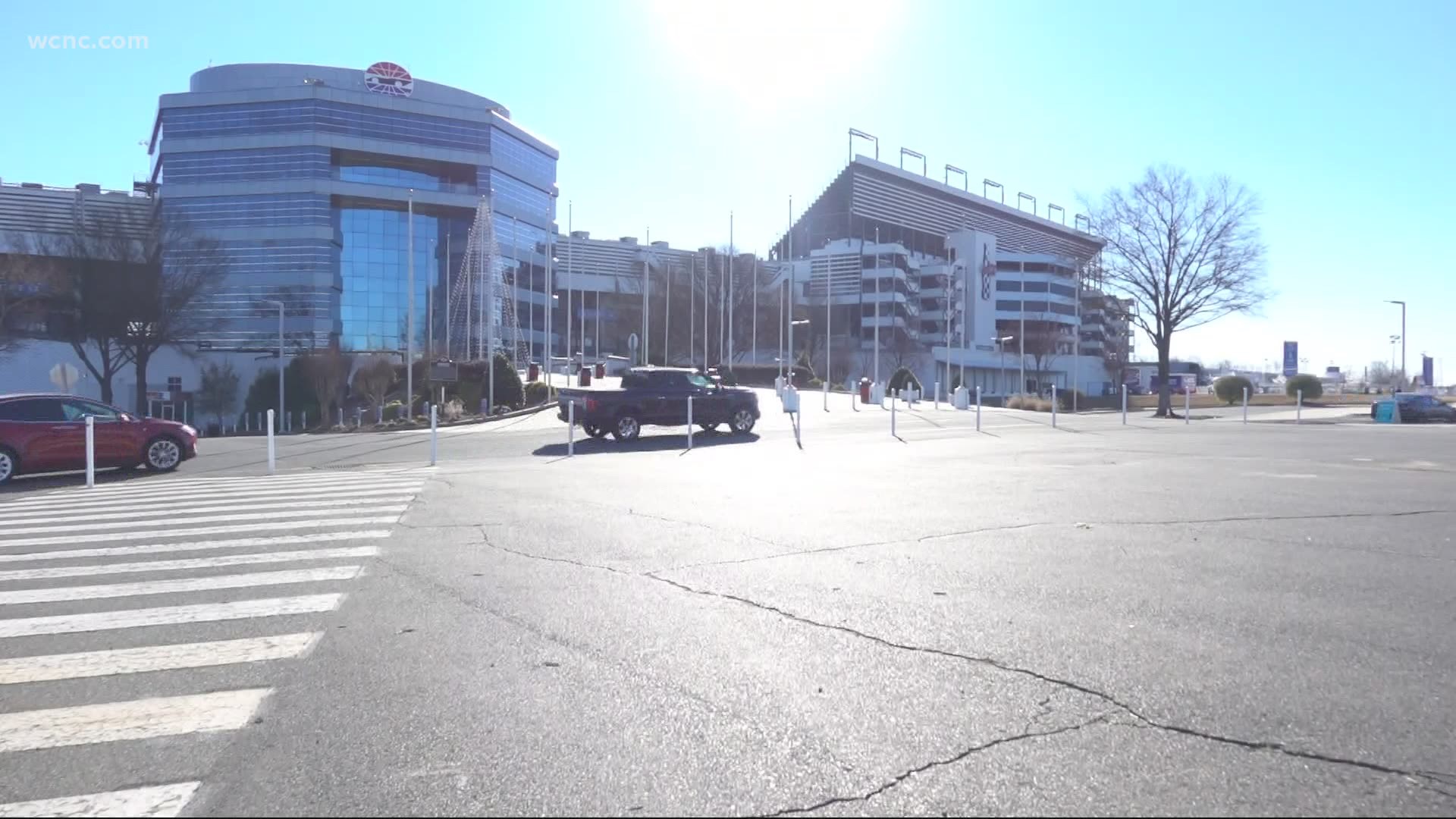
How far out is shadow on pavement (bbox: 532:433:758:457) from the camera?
23.4 m

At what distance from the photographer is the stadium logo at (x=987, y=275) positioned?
11250 centimetres

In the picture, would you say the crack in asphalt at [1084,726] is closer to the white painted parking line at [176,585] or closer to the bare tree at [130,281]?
the white painted parking line at [176,585]

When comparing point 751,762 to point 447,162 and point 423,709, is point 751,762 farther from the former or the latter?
point 447,162

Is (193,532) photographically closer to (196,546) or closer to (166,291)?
(196,546)

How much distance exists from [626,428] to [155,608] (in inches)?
743

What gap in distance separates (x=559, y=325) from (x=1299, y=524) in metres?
100

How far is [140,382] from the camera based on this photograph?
53594mm

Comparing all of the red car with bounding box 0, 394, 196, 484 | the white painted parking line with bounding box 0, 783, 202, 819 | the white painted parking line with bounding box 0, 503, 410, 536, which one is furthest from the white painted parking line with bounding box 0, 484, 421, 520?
the white painted parking line with bounding box 0, 783, 202, 819

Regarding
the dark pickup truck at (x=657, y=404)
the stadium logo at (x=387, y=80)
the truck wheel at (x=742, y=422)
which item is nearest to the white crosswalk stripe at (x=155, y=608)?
the dark pickup truck at (x=657, y=404)

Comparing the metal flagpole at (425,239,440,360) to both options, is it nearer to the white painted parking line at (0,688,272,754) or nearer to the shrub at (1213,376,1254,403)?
the shrub at (1213,376,1254,403)

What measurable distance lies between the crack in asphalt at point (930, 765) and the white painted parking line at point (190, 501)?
1091 centimetres

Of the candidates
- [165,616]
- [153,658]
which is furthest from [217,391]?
[153,658]

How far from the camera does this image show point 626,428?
2602 cm

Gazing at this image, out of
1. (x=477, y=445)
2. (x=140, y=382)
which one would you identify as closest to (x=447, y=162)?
(x=140, y=382)
